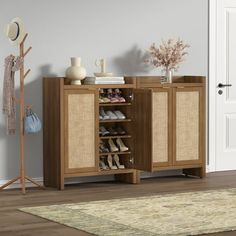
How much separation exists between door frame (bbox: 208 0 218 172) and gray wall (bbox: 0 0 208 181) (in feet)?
0.22

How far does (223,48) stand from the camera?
867cm

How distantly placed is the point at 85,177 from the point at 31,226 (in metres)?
2.28

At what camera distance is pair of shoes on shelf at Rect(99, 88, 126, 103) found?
766 cm

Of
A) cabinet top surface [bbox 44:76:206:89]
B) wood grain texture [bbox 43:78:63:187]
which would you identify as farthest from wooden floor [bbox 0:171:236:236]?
cabinet top surface [bbox 44:76:206:89]

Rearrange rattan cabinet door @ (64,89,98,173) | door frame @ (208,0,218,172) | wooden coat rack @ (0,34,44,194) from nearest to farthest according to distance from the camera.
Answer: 1. wooden coat rack @ (0,34,44,194)
2. rattan cabinet door @ (64,89,98,173)
3. door frame @ (208,0,218,172)

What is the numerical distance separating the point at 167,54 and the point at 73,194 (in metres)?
1.83

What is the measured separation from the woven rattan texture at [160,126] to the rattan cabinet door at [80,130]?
0.65 metres

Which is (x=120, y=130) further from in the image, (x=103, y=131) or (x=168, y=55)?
(x=168, y=55)

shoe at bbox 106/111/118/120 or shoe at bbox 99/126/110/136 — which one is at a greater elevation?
shoe at bbox 106/111/118/120

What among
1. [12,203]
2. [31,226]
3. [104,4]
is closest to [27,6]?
[104,4]

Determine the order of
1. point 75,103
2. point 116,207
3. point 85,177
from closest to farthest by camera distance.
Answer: point 116,207 < point 75,103 < point 85,177

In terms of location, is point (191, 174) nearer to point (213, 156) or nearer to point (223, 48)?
point (213, 156)

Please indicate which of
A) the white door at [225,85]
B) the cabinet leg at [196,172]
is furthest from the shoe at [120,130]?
the white door at [225,85]

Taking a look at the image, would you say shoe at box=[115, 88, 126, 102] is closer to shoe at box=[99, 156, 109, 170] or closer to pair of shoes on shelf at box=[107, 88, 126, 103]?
pair of shoes on shelf at box=[107, 88, 126, 103]
